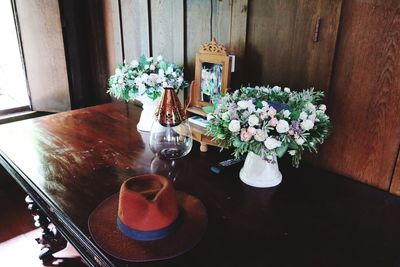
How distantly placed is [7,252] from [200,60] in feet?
5.31

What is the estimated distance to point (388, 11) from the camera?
109cm

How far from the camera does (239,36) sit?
4.99 ft

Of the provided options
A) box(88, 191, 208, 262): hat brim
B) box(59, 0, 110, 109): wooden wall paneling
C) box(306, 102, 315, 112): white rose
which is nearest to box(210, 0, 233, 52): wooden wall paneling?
box(306, 102, 315, 112): white rose

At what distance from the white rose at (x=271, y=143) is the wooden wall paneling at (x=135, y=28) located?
124 centimetres

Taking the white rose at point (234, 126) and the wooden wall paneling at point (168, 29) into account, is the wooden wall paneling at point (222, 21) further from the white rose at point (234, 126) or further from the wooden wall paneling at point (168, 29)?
the white rose at point (234, 126)

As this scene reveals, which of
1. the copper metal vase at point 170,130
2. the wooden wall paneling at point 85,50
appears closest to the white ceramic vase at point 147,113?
the copper metal vase at point 170,130

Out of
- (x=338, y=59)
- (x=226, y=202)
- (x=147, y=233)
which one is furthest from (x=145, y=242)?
(x=338, y=59)

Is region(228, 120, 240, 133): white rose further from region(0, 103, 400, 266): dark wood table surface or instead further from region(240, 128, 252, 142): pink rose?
region(0, 103, 400, 266): dark wood table surface

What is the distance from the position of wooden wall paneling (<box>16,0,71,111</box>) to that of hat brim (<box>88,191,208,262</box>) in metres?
1.66

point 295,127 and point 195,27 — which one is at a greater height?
point 195,27

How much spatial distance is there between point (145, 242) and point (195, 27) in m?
1.18

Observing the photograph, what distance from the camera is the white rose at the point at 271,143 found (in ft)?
3.45

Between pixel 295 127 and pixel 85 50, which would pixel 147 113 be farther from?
pixel 85 50

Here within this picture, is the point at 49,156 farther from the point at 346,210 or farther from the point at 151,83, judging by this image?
the point at 346,210
